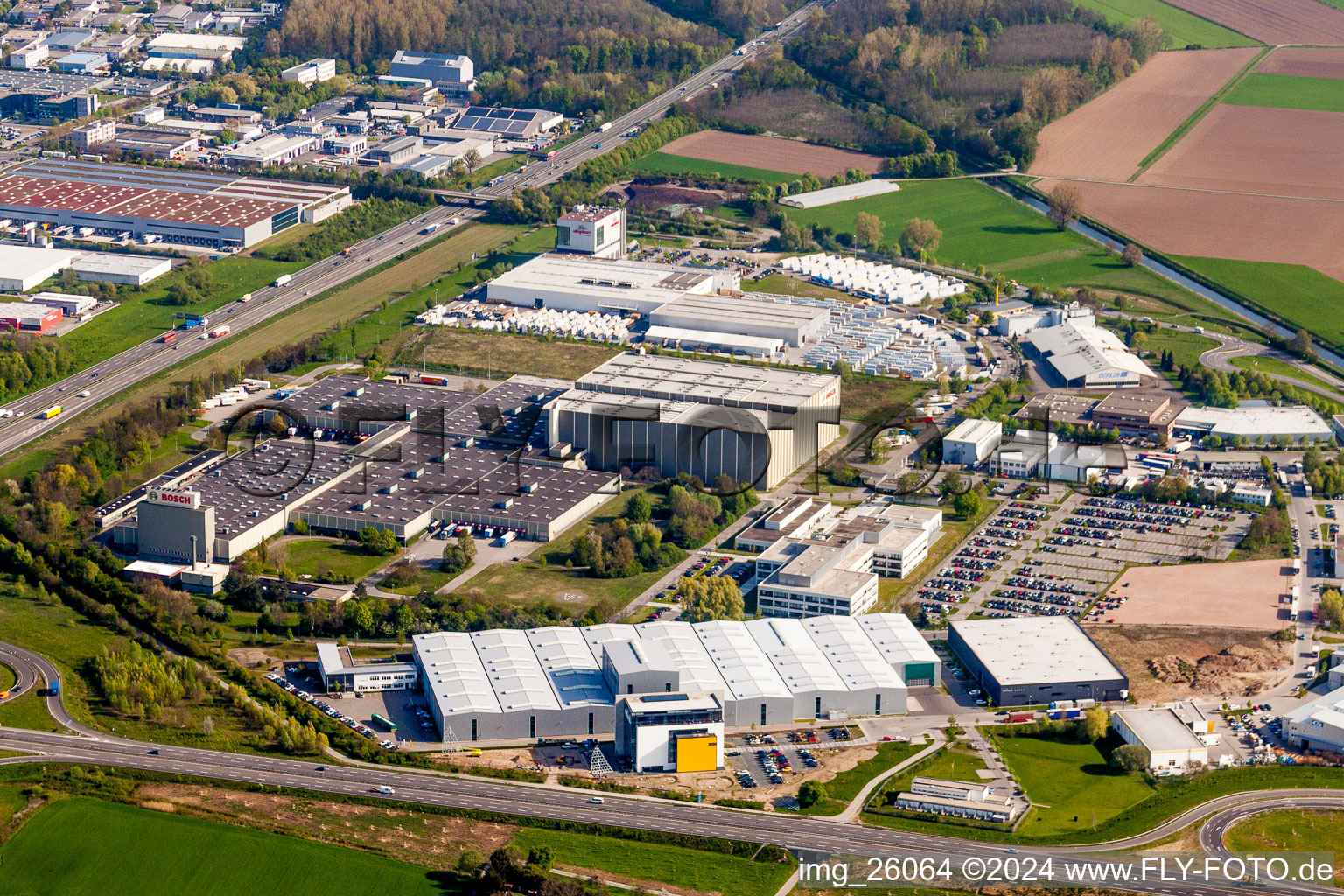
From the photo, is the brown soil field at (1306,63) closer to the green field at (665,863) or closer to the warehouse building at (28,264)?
the warehouse building at (28,264)

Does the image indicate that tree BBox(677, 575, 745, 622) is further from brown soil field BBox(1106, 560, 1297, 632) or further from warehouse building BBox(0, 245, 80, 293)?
warehouse building BBox(0, 245, 80, 293)

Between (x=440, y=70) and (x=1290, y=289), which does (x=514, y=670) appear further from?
(x=440, y=70)

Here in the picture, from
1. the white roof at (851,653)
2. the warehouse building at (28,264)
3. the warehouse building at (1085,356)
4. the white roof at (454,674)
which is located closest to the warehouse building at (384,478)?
the white roof at (454,674)

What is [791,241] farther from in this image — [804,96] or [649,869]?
[649,869]

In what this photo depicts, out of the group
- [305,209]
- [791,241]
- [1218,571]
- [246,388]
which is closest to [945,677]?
[1218,571]

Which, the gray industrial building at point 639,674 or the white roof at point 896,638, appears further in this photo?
the white roof at point 896,638

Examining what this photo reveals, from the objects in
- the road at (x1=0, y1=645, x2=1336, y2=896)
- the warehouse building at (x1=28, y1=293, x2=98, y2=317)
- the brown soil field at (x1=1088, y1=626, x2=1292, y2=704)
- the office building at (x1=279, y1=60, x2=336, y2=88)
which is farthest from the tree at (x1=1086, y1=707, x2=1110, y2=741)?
the office building at (x1=279, y1=60, x2=336, y2=88)

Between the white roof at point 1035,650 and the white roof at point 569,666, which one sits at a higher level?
the white roof at point 1035,650
